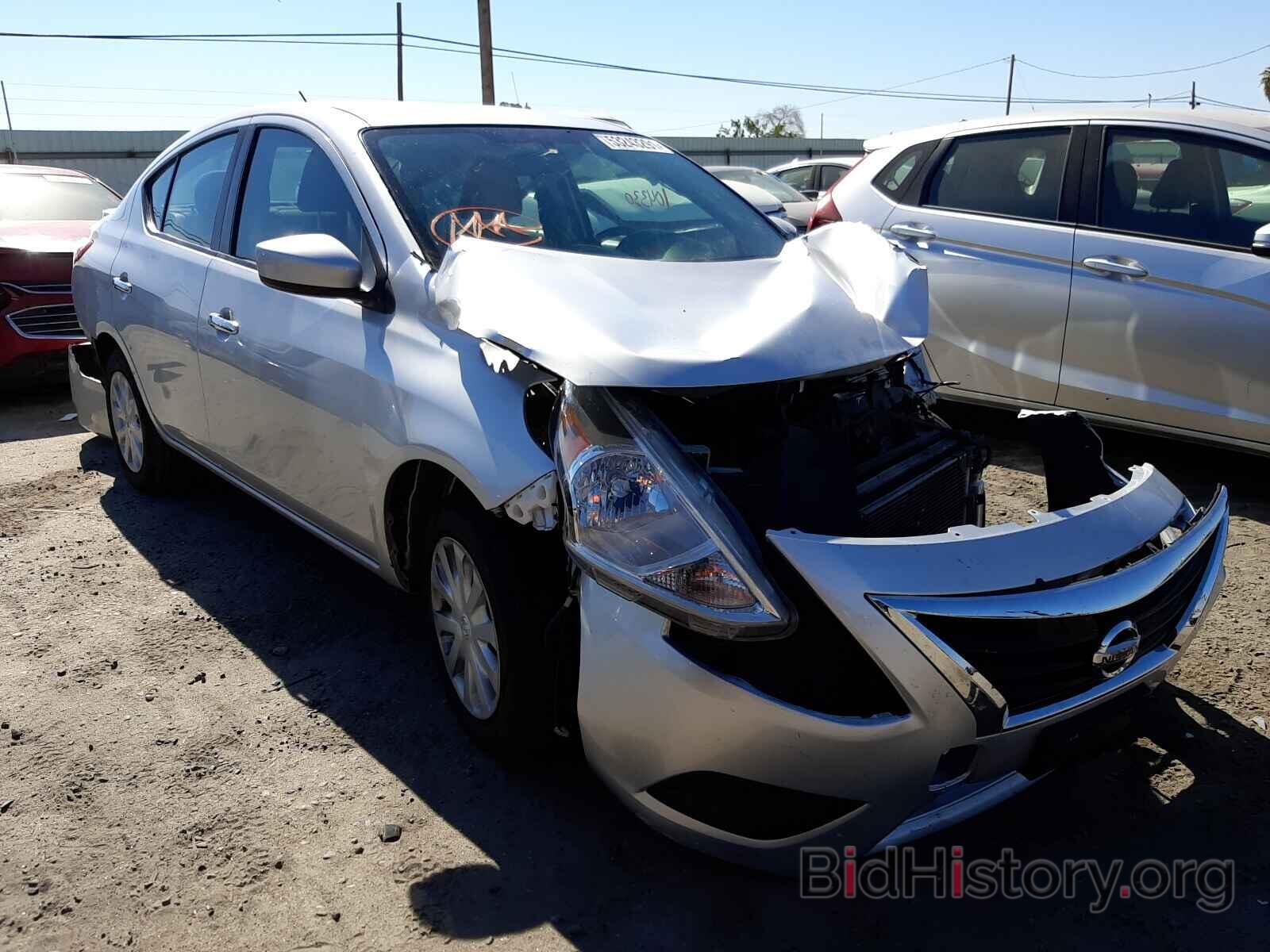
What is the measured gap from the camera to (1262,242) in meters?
4.34

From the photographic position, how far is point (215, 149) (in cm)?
424

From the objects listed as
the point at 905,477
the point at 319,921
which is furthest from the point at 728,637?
the point at 319,921

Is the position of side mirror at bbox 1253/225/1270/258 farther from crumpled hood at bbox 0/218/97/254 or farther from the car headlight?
crumpled hood at bbox 0/218/97/254

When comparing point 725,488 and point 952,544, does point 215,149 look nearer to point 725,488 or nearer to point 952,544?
point 725,488

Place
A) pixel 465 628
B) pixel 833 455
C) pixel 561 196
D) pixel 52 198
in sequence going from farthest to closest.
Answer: pixel 52 198, pixel 561 196, pixel 465 628, pixel 833 455

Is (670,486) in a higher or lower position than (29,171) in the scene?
lower

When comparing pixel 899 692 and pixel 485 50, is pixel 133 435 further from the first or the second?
pixel 485 50

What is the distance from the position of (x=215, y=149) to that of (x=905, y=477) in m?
3.01

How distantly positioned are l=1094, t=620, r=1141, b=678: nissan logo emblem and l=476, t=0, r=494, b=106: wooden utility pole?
19.4 metres

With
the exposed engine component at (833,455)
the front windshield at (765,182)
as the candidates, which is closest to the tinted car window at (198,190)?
the exposed engine component at (833,455)

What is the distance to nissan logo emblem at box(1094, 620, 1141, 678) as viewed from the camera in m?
2.24

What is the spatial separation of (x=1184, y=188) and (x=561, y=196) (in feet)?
9.59

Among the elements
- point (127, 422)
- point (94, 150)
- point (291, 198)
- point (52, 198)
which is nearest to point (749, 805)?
point (291, 198)

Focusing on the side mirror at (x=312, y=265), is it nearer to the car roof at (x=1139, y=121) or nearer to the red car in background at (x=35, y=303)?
the car roof at (x=1139, y=121)
